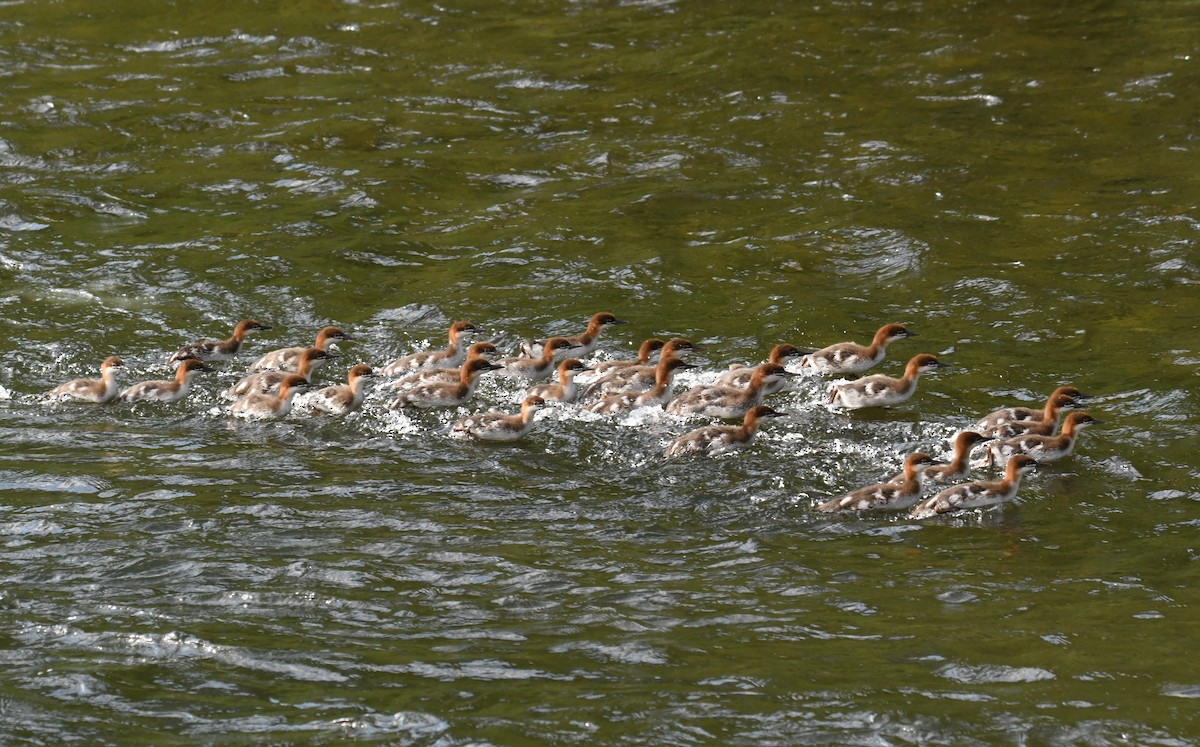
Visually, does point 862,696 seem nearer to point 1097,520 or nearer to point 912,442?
point 1097,520

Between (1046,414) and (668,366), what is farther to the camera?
(668,366)

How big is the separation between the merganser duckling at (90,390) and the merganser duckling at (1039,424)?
7.57 metres

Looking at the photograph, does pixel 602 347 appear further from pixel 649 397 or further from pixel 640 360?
pixel 649 397

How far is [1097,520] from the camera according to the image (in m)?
11.3

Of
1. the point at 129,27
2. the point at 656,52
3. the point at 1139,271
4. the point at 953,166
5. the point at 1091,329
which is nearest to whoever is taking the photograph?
the point at 1091,329

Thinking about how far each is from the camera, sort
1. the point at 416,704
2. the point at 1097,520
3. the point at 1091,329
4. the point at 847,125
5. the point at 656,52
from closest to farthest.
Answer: the point at 416,704
the point at 1097,520
the point at 1091,329
the point at 847,125
the point at 656,52

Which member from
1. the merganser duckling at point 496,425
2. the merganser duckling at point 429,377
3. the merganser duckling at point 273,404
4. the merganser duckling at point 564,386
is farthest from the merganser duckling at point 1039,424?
the merganser duckling at point 273,404

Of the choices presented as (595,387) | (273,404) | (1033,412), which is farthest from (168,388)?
(1033,412)

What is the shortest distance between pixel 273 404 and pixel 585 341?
3.08 meters

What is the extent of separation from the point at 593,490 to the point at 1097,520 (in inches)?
142

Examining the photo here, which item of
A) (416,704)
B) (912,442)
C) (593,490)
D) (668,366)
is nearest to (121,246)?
(668,366)

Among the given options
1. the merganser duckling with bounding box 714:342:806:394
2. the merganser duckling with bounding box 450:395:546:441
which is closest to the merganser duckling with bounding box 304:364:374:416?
the merganser duckling with bounding box 450:395:546:441

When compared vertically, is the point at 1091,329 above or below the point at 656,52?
below

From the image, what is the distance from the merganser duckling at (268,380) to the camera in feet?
46.6
